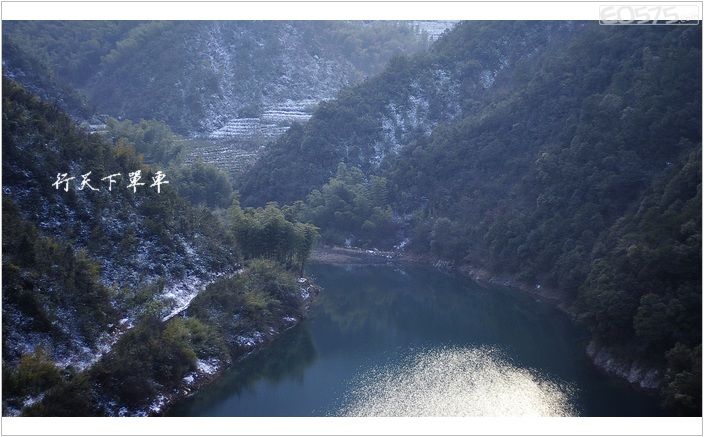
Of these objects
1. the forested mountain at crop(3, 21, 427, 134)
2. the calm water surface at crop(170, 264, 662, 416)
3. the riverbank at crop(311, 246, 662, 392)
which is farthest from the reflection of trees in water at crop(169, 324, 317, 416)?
the forested mountain at crop(3, 21, 427, 134)

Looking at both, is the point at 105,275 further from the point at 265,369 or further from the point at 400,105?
the point at 400,105

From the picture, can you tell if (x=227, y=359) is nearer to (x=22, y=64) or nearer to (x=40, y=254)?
(x=40, y=254)

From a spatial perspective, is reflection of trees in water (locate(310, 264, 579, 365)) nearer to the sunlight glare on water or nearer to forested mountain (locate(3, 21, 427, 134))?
the sunlight glare on water

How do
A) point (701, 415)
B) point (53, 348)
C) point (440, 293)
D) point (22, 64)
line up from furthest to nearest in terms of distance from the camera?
point (22, 64) → point (440, 293) → point (53, 348) → point (701, 415)

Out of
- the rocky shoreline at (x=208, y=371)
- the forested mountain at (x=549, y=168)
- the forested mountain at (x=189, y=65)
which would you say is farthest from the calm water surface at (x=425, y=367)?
the forested mountain at (x=189, y=65)

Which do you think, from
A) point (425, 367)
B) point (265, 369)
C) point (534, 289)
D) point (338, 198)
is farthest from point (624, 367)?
point (338, 198)
